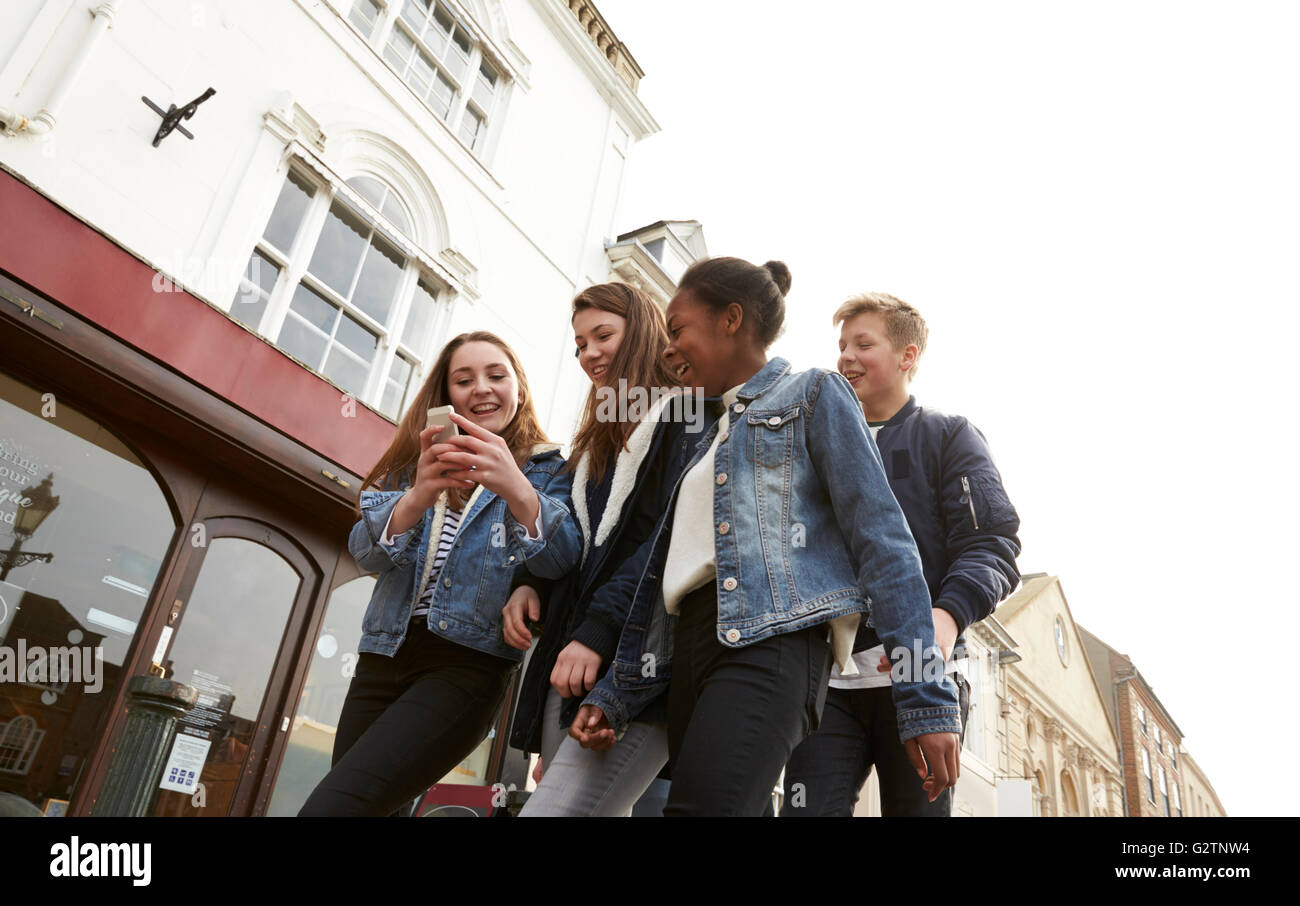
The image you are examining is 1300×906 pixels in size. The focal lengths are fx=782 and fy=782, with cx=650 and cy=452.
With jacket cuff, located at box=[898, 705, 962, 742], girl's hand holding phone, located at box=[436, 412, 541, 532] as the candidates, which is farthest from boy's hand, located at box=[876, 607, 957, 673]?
girl's hand holding phone, located at box=[436, 412, 541, 532]

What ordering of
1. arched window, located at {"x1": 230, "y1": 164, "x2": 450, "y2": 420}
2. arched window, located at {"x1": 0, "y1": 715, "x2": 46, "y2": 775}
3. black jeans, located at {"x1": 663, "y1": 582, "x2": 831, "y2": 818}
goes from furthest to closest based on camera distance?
arched window, located at {"x1": 230, "y1": 164, "x2": 450, "y2": 420}, arched window, located at {"x1": 0, "y1": 715, "x2": 46, "y2": 775}, black jeans, located at {"x1": 663, "y1": 582, "x2": 831, "y2": 818}

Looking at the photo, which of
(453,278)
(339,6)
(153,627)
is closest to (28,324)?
(153,627)

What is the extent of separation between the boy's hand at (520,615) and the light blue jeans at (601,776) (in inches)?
12.4

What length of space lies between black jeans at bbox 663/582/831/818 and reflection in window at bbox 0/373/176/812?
16.1ft

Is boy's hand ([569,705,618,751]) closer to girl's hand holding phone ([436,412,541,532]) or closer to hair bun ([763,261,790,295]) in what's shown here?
girl's hand holding phone ([436,412,541,532])

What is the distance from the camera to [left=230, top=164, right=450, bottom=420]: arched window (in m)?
6.55

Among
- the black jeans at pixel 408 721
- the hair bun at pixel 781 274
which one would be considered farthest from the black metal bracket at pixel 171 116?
the hair bun at pixel 781 274

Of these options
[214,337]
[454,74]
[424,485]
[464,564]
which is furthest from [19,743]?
[454,74]

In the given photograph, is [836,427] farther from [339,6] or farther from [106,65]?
[339,6]

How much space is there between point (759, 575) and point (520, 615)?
80 centimetres

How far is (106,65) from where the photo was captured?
556 cm

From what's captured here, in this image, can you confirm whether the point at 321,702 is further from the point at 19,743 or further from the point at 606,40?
the point at 606,40

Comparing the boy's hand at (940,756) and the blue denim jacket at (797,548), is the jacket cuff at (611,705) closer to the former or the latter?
the blue denim jacket at (797,548)
